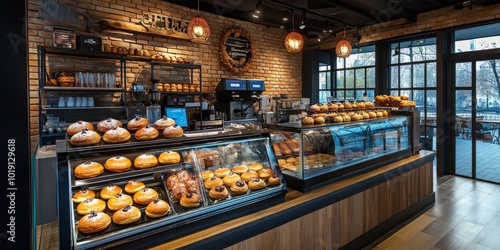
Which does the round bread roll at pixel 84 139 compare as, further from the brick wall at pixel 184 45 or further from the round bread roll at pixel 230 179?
the brick wall at pixel 184 45

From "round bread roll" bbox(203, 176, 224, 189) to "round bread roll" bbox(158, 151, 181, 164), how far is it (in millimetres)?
275

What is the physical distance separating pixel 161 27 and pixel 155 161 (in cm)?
398

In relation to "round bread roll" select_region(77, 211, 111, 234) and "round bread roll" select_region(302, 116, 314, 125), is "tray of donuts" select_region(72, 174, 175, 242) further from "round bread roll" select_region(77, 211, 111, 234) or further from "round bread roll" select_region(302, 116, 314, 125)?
"round bread roll" select_region(302, 116, 314, 125)

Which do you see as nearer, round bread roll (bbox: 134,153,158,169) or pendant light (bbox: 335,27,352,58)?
round bread roll (bbox: 134,153,158,169)

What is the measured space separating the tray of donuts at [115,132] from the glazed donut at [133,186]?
30 centimetres

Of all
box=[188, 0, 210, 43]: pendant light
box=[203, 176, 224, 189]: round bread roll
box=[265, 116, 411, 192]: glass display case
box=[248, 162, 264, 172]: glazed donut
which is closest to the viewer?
box=[203, 176, 224, 189]: round bread roll

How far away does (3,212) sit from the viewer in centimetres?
132

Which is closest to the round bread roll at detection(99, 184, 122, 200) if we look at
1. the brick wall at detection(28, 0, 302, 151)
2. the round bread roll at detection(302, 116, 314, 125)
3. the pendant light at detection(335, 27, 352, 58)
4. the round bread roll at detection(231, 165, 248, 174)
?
the round bread roll at detection(231, 165, 248, 174)

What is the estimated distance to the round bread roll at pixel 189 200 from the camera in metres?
1.89

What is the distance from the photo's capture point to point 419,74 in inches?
245

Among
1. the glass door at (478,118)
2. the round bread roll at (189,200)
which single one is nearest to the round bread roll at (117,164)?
the round bread roll at (189,200)

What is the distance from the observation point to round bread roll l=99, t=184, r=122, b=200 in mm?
1841

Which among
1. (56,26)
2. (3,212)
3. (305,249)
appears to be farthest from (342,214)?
(56,26)

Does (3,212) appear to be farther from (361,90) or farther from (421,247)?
(361,90)
